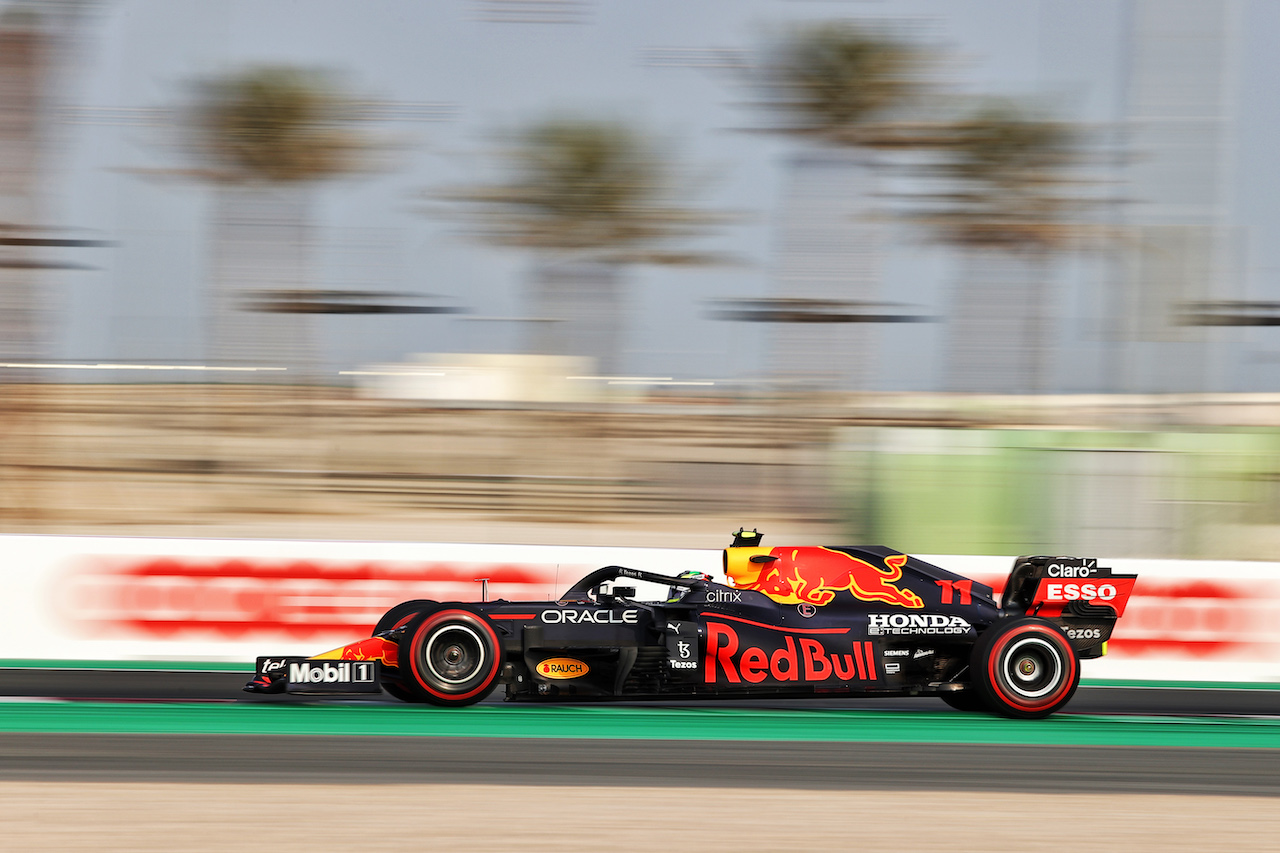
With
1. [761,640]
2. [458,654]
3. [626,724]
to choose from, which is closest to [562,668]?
[626,724]

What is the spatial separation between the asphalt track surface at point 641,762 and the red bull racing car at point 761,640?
1.94ft

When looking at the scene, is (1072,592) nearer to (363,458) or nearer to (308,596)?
(308,596)

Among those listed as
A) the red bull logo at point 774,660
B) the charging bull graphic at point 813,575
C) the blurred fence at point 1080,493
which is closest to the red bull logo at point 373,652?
the red bull logo at point 774,660

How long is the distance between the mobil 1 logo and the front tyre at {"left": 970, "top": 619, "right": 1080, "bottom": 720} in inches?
143

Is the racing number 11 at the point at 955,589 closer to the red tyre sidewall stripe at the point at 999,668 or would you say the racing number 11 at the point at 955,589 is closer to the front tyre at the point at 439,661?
the red tyre sidewall stripe at the point at 999,668

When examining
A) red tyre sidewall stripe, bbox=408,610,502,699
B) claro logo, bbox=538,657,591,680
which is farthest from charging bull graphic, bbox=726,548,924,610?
red tyre sidewall stripe, bbox=408,610,502,699

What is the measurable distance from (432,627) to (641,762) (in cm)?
184

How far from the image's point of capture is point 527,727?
8.34 metres

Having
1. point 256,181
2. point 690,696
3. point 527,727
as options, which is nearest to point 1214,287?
point 690,696

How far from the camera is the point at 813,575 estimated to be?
9219mm

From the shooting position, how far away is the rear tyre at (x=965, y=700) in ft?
30.1

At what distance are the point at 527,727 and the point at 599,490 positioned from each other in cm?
782

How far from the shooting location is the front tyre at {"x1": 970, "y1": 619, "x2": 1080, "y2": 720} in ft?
29.8

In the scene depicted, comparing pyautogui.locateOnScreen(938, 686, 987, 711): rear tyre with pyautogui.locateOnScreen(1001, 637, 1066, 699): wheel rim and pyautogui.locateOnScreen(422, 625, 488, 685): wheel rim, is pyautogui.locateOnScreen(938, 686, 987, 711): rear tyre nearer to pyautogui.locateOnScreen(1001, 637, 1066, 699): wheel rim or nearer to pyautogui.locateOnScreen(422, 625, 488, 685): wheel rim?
pyautogui.locateOnScreen(1001, 637, 1066, 699): wheel rim
